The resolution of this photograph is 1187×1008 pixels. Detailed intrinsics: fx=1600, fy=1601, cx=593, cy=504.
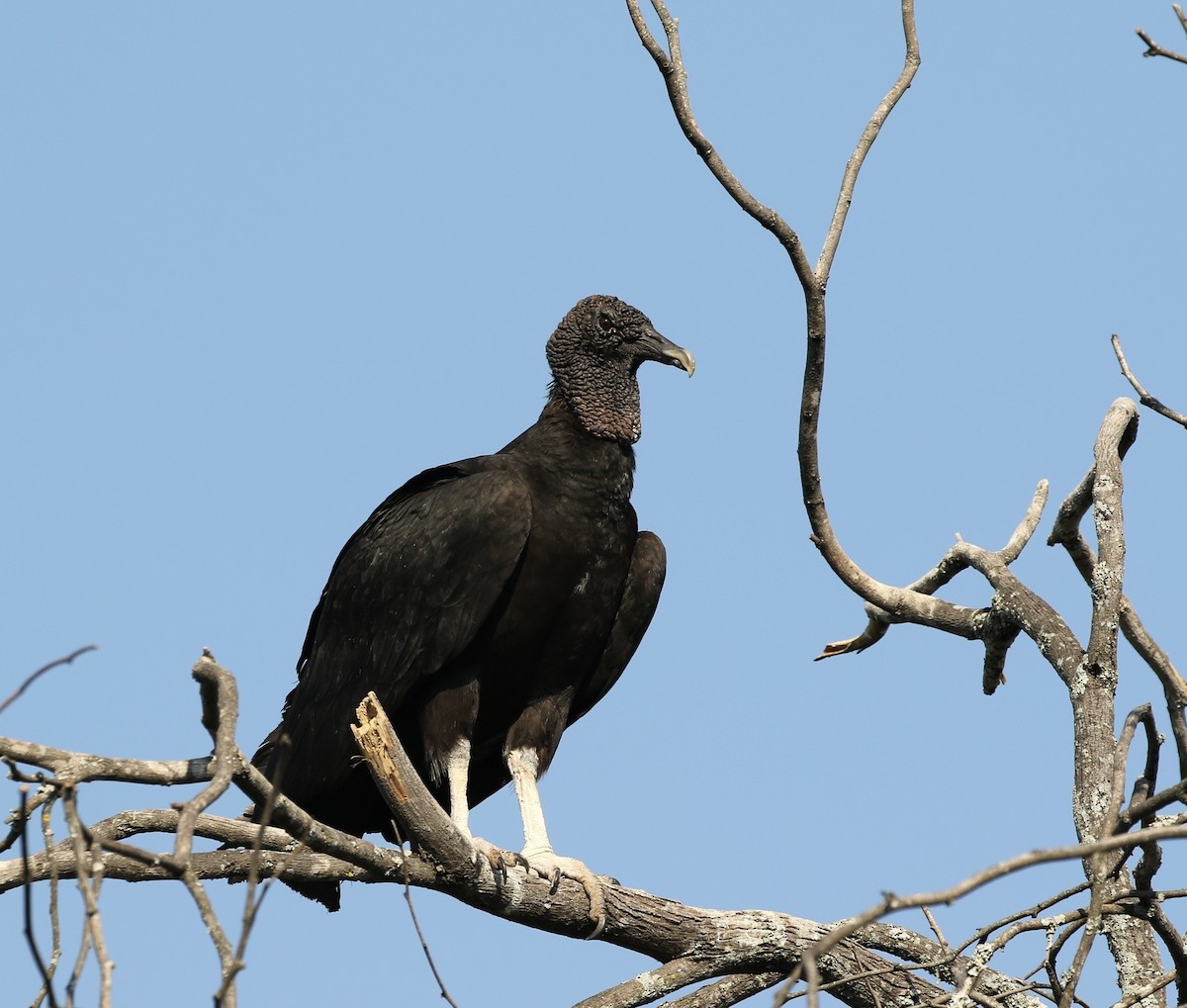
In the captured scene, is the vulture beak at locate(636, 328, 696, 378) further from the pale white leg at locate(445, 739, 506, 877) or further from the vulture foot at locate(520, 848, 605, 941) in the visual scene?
the vulture foot at locate(520, 848, 605, 941)

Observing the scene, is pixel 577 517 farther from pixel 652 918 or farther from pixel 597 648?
pixel 652 918

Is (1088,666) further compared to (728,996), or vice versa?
(728,996)

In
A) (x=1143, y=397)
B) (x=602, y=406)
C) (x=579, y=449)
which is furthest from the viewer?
(x=602, y=406)

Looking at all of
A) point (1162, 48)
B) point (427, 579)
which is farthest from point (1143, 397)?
point (427, 579)

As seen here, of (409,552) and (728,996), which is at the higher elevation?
(409,552)

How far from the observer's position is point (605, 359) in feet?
16.0

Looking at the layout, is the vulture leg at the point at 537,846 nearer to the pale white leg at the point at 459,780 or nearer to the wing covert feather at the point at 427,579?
the pale white leg at the point at 459,780

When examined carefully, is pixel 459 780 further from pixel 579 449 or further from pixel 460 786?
pixel 579 449

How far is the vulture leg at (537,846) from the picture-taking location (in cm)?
369

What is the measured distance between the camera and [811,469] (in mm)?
Answer: 3316

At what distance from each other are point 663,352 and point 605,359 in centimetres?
18

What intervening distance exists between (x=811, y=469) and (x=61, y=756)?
1.59m

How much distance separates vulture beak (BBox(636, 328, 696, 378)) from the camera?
4.76 metres

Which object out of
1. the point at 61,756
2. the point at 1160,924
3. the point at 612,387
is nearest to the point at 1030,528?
the point at 1160,924
